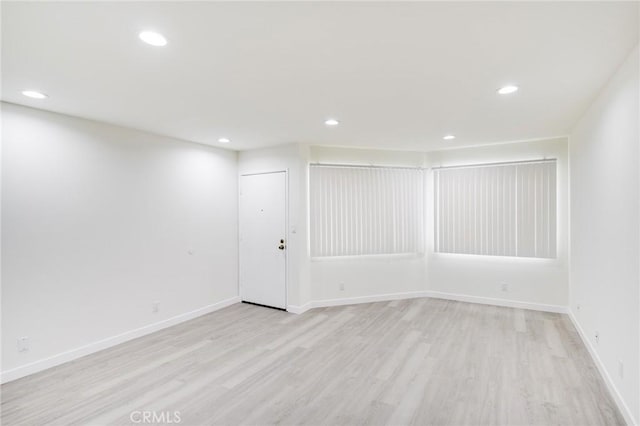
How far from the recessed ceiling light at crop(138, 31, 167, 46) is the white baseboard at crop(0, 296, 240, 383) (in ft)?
10.0

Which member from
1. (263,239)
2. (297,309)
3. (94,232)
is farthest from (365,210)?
(94,232)

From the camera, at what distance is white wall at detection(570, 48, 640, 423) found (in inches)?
77.9

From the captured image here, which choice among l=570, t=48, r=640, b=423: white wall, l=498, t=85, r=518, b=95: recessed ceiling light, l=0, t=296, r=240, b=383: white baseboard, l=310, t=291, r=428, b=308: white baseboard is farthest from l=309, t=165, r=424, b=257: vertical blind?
l=498, t=85, r=518, b=95: recessed ceiling light

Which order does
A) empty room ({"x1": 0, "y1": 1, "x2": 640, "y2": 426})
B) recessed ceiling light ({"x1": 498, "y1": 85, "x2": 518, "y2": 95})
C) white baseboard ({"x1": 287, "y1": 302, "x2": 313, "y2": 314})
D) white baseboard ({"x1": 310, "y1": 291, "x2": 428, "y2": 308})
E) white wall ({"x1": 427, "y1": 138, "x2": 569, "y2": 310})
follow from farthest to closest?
white baseboard ({"x1": 310, "y1": 291, "x2": 428, "y2": 308}), white baseboard ({"x1": 287, "y1": 302, "x2": 313, "y2": 314}), white wall ({"x1": 427, "y1": 138, "x2": 569, "y2": 310}), recessed ceiling light ({"x1": 498, "y1": 85, "x2": 518, "y2": 95}), empty room ({"x1": 0, "y1": 1, "x2": 640, "y2": 426})

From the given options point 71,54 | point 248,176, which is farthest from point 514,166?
point 71,54

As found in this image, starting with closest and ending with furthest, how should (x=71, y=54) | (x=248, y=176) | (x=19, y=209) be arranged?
(x=71, y=54) < (x=19, y=209) < (x=248, y=176)

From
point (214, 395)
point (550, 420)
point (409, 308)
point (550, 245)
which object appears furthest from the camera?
point (409, 308)

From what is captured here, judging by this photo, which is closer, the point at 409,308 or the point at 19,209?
the point at 19,209

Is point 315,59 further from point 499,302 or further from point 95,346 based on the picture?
point 499,302

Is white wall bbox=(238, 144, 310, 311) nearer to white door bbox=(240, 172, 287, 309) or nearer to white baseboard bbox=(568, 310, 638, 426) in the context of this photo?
white door bbox=(240, 172, 287, 309)

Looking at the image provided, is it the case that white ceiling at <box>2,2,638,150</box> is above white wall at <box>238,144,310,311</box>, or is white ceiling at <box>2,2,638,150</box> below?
above

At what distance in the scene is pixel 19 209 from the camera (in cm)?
278

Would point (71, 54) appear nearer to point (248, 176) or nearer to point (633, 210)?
point (248, 176)

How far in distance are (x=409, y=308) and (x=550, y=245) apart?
Result: 2164 mm
